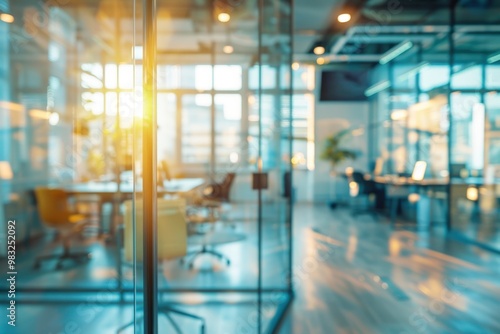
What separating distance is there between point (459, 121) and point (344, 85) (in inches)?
172

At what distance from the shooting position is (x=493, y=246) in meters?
5.62

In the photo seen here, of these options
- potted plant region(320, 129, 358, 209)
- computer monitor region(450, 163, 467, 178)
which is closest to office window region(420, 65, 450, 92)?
computer monitor region(450, 163, 467, 178)

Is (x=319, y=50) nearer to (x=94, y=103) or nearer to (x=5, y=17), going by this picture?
(x=94, y=103)

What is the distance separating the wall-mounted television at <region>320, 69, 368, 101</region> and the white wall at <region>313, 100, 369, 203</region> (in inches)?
8.1

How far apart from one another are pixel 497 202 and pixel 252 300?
5.03 metres

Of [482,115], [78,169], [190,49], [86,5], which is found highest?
[86,5]

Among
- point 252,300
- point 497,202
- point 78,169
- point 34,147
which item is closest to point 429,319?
point 252,300

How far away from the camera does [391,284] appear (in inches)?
155

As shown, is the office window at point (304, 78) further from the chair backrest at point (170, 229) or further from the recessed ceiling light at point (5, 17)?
the chair backrest at point (170, 229)

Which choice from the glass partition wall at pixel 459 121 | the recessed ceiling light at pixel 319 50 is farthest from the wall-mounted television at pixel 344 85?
the glass partition wall at pixel 459 121

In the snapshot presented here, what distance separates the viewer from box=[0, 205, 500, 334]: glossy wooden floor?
289 centimetres

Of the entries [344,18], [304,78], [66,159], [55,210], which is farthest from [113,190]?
[304,78]

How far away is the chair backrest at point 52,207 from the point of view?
412 centimetres

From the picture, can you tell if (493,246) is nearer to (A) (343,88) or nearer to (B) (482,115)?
(B) (482,115)
